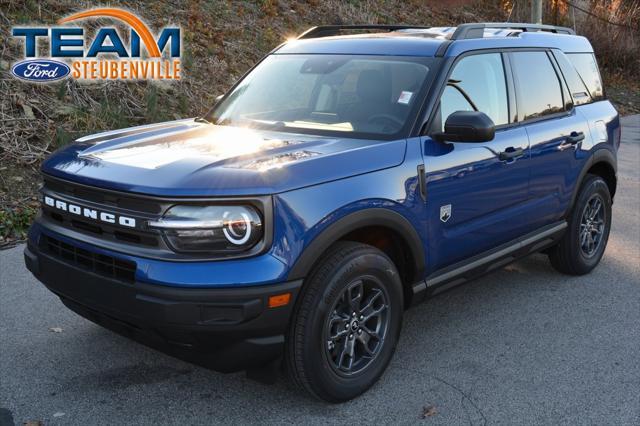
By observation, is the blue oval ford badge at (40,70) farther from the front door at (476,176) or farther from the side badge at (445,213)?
the side badge at (445,213)

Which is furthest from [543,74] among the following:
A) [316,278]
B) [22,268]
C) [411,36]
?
[22,268]

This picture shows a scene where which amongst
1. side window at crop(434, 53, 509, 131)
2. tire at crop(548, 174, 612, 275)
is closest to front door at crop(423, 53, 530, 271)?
side window at crop(434, 53, 509, 131)

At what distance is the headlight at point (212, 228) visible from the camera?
3.13 metres

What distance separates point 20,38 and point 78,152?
729 cm

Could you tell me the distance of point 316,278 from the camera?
11.0 feet

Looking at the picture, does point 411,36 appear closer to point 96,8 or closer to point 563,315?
point 563,315

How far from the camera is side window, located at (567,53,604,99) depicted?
5.60 metres

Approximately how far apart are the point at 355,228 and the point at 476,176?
1059mm

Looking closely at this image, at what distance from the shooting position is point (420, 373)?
4000 millimetres

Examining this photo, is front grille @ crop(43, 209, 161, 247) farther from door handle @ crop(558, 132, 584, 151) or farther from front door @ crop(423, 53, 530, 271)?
door handle @ crop(558, 132, 584, 151)

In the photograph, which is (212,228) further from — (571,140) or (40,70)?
(40,70)

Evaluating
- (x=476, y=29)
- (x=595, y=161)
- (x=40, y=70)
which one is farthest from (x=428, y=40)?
(x=40, y=70)

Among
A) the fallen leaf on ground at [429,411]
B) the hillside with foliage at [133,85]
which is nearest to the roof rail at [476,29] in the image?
the fallen leaf on ground at [429,411]

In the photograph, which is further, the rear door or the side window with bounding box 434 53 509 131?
the rear door
